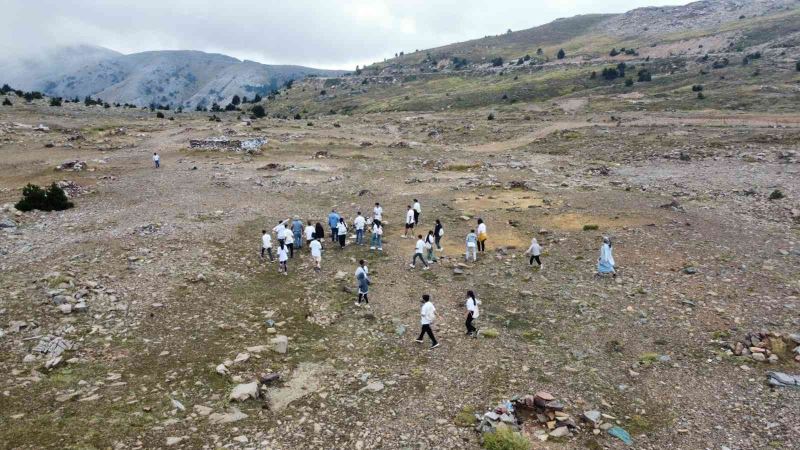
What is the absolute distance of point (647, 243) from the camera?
66.0 ft

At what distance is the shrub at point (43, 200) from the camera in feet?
75.9

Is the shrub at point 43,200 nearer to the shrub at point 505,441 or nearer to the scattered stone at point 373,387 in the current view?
the scattered stone at point 373,387

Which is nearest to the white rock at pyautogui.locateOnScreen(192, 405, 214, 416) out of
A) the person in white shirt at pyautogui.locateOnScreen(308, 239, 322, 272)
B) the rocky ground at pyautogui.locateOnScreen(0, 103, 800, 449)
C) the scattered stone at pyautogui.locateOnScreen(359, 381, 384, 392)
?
the rocky ground at pyautogui.locateOnScreen(0, 103, 800, 449)

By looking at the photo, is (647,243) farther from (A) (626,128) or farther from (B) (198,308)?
(A) (626,128)

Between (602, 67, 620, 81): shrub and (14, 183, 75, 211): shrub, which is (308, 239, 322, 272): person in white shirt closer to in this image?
(14, 183, 75, 211): shrub

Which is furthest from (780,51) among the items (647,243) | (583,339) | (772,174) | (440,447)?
(440,447)

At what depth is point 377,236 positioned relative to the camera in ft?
68.1

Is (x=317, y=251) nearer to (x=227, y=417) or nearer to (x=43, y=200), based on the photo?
(x=227, y=417)

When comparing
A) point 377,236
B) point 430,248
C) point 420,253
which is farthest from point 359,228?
point 420,253

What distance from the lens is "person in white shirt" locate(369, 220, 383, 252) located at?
2044 centimetres

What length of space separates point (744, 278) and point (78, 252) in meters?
23.1

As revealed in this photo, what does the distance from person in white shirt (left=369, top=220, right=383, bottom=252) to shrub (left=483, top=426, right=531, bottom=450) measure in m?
12.2

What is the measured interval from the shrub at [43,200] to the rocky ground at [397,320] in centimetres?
96

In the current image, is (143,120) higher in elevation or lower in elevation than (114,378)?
higher
